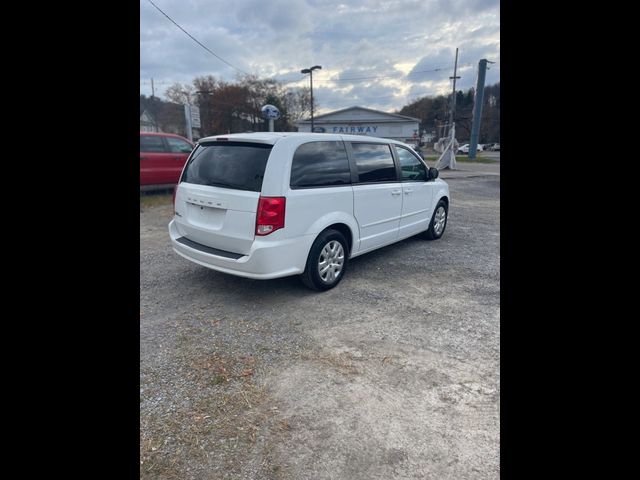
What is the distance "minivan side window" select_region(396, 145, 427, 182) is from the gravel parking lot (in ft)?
4.76

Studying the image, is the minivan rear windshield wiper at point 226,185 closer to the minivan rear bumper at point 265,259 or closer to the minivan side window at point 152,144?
the minivan rear bumper at point 265,259

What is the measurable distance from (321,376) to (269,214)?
1569mm

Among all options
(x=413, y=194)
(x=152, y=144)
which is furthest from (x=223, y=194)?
(x=152, y=144)

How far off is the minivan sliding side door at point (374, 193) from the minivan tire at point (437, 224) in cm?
132

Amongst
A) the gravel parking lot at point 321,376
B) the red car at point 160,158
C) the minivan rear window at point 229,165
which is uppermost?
the red car at point 160,158

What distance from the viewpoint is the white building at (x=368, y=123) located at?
46.8 metres

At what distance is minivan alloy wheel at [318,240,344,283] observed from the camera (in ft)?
13.8

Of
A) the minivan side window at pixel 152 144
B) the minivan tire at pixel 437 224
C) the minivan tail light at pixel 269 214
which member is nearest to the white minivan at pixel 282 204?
the minivan tail light at pixel 269 214

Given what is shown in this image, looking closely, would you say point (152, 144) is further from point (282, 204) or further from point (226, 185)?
point (282, 204)

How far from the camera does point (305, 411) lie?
7.91 ft
